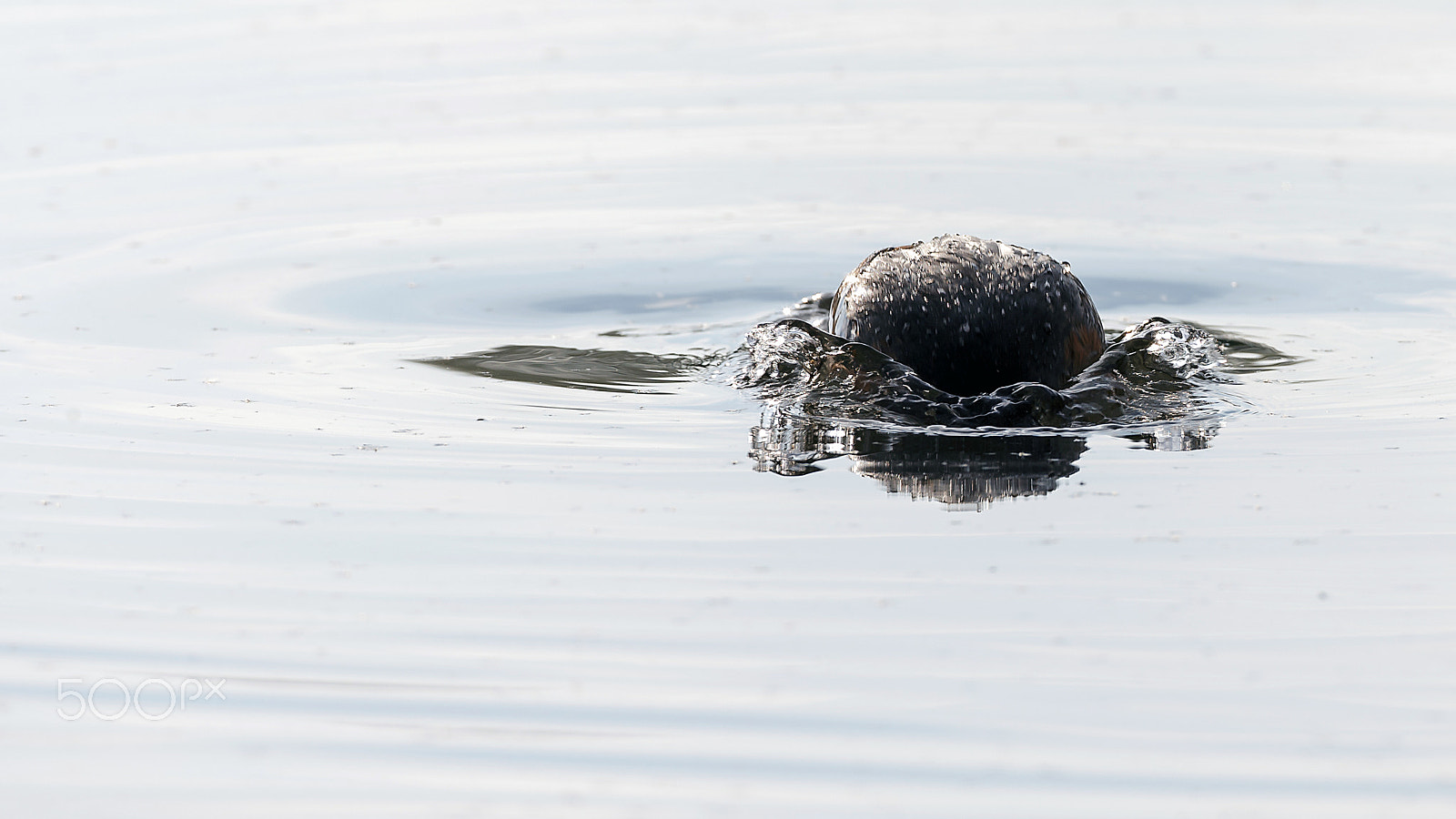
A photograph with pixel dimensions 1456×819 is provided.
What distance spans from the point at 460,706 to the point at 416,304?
5.27 metres

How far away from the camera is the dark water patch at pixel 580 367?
7.99 metres

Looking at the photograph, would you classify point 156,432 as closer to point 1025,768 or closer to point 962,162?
point 1025,768

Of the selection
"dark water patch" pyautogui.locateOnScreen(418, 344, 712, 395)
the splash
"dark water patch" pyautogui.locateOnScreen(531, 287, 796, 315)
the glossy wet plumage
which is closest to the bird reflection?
the splash

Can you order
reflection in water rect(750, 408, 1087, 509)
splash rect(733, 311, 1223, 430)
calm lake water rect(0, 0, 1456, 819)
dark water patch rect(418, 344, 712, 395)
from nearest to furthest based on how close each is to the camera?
calm lake water rect(0, 0, 1456, 819), reflection in water rect(750, 408, 1087, 509), splash rect(733, 311, 1223, 430), dark water patch rect(418, 344, 712, 395)

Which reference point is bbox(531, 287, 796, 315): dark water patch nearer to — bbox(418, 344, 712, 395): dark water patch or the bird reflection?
bbox(418, 344, 712, 395): dark water patch

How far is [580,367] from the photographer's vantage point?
8266 millimetres

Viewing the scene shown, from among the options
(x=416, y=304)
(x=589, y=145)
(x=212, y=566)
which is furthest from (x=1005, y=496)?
(x=589, y=145)

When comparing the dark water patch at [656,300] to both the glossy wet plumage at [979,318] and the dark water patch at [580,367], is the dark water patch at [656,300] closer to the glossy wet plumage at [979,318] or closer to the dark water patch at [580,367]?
the dark water patch at [580,367]

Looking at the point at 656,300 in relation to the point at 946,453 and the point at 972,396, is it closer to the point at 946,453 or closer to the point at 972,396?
the point at 972,396

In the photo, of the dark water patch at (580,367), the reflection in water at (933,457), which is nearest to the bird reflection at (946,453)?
the reflection in water at (933,457)

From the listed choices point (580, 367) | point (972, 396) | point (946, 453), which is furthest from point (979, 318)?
point (580, 367)

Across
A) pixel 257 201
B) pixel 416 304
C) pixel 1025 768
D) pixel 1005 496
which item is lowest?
pixel 1025 768

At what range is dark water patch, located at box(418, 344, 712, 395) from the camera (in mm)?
7988

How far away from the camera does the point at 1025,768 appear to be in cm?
421
